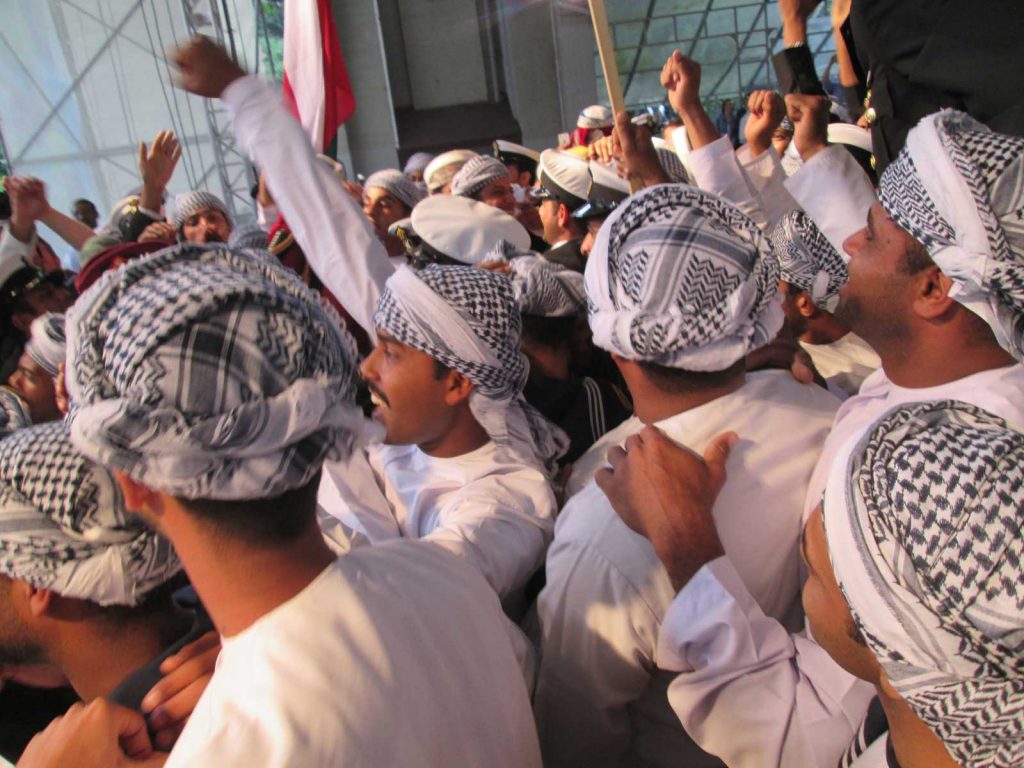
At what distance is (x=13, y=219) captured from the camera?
4461mm

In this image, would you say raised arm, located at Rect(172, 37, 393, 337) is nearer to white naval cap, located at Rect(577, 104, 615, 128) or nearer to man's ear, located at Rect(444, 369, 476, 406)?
man's ear, located at Rect(444, 369, 476, 406)

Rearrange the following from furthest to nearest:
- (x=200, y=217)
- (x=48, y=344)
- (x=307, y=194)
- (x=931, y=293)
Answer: (x=200, y=217) → (x=48, y=344) → (x=307, y=194) → (x=931, y=293)

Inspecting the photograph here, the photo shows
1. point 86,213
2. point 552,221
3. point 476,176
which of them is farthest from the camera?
point 86,213

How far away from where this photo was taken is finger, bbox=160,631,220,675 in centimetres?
127

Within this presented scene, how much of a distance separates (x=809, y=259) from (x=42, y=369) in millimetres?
3406

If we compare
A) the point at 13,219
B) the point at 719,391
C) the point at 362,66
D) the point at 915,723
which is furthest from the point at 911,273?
the point at 362,66

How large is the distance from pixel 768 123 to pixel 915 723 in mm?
2795

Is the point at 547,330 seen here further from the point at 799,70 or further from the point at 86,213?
the point at 86,213

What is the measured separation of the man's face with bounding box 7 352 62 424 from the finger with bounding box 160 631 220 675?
8.12 feet

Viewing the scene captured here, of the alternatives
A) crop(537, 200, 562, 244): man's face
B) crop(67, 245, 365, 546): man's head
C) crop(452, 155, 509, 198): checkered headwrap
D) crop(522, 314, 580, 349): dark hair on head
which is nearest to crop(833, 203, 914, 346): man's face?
crop(522, 314, 580, 349): dark hair on head

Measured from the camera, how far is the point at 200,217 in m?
5.63

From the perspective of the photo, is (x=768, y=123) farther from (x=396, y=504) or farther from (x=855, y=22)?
(x=396, y=504)

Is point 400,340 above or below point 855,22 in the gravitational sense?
below

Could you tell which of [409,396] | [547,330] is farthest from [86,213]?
[409,396]
